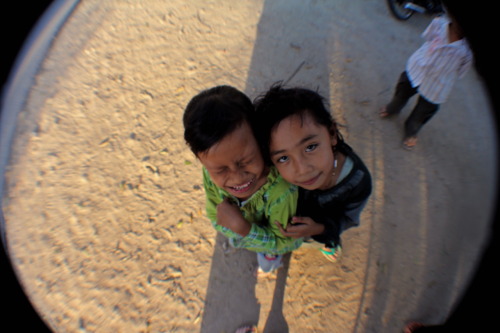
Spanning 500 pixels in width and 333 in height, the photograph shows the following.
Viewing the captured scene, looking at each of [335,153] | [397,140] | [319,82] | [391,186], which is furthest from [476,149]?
[335,153]

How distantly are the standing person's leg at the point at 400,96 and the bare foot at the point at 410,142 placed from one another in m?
0.33

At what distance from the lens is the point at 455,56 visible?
2125 millimetres

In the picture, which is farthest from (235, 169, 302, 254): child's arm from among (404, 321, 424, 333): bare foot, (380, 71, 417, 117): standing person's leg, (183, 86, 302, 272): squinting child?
(380, 71, 417, 117): standing person's leg

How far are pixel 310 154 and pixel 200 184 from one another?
168 centimetres

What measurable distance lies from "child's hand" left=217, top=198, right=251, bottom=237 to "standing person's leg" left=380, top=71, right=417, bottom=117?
7.00ft

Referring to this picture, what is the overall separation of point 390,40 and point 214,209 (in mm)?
3422

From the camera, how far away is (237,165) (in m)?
1.34

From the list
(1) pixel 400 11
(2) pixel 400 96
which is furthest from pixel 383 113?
(1) pixel 400 11

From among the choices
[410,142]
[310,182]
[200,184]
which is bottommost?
[200,184]

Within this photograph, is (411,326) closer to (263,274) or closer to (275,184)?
(263,274)

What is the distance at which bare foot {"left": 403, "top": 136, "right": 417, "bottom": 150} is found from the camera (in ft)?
9.52

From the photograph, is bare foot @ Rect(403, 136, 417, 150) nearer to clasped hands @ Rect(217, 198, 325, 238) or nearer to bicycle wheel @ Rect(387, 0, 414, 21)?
clasped hands @ Rect(217, 198, 325, 238)

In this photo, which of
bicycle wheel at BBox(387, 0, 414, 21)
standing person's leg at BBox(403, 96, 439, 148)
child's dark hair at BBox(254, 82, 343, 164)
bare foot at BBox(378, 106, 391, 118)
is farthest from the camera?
bicycle wheel at BBox(387, 0, 414, 21)

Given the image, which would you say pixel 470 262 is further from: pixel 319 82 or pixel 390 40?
pixel 390 40
